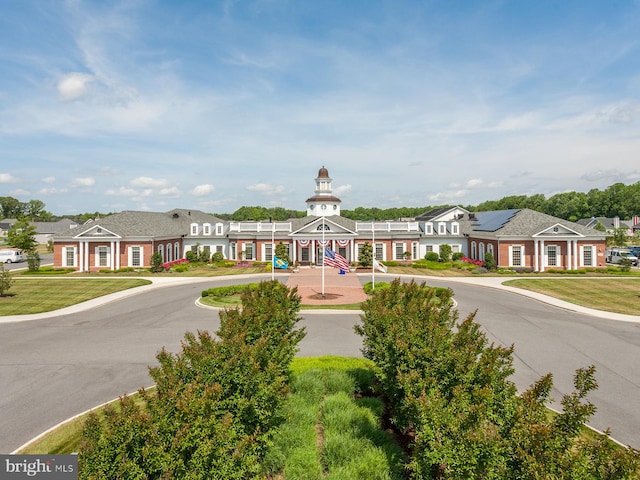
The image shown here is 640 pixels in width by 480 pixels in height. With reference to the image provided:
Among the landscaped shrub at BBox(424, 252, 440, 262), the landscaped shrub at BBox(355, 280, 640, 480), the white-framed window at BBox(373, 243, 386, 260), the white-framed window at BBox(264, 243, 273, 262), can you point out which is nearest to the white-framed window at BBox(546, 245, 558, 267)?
the landscaped shrub at BBox(424, 252, 440, 262)

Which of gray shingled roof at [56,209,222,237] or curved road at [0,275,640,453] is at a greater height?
gray shingled roof at [56,209,222,237]

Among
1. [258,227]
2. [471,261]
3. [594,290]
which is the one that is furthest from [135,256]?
[594,290]

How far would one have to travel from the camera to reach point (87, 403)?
13367mm

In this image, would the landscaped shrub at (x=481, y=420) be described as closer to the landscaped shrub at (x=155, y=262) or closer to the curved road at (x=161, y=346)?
the curved road at (x=161, y=346)

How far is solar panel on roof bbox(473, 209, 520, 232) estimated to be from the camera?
183 feet

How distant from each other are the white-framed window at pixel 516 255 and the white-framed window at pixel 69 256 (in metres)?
61.2

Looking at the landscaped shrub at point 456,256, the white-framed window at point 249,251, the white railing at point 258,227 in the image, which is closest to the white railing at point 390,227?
the landscaped shrub at point 456,256

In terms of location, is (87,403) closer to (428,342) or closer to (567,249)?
(428,342)

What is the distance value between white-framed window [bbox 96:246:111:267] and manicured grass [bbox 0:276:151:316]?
7.86 m

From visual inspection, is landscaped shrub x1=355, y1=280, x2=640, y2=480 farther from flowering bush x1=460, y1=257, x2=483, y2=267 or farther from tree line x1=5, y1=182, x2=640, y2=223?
tree line x1=5, y1=182, x2=640, y2=223

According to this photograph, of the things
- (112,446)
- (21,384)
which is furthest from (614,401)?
(21,384)

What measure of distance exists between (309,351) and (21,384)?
12.3 m

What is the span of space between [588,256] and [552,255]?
15.8 ft

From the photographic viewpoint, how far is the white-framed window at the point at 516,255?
167ft
